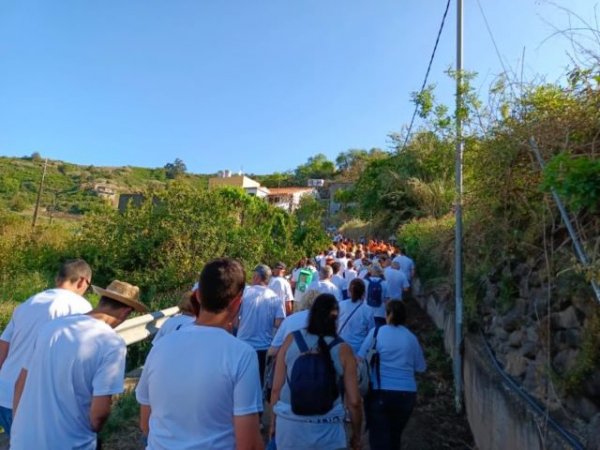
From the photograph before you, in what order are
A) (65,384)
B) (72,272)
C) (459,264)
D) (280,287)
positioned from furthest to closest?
(280,287) < (459,264) < (72,272) < (65,384)

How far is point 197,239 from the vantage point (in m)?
13.8

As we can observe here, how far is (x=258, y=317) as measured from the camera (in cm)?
596

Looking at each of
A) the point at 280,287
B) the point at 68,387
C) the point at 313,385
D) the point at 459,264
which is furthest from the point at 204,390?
the point at 280,287

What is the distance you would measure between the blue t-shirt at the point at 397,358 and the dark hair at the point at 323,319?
121 centimetres

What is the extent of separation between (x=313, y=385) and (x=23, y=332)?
2244 mm

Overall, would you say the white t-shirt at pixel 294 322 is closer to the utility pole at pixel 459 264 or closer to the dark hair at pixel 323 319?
the dark hair at pixel 323 319

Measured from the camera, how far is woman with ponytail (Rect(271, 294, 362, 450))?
314 cm

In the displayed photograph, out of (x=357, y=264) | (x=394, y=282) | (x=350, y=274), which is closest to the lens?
(x=394, y=282)

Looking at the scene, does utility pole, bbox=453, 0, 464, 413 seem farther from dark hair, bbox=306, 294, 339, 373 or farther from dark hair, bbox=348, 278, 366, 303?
dark hair, bbox=306, 294, 339, 373

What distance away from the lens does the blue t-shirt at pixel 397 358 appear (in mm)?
4402

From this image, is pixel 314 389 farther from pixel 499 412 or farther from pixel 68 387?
pixel 499 412

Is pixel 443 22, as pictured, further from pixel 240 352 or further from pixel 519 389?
pixel 240 352

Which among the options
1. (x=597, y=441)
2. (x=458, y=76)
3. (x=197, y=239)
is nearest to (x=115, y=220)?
(x=197, y=239)

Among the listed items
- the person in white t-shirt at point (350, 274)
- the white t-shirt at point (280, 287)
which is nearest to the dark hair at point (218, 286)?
the white t-shirt at point (280, 287)
